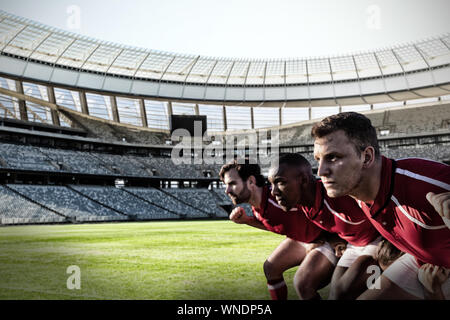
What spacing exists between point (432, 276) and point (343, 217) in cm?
107

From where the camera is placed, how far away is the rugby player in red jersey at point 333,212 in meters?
4.28

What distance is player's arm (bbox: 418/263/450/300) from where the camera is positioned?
341 cm

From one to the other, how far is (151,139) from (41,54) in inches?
813

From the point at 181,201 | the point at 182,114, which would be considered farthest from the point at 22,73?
the point at 181,201

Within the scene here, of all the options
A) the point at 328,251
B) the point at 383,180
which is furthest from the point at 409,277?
the point at 328,251

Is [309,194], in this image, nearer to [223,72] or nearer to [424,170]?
[424,170]

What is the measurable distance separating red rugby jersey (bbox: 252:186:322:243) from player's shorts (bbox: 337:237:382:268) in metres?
0.44

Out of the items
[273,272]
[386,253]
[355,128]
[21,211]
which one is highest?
[355,128]

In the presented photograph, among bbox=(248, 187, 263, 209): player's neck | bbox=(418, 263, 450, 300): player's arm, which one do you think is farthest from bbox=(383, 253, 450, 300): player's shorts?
bbox=(248, 187, 263, 209): player's neck

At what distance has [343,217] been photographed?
14.1ft

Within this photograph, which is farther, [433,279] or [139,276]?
[139,276]

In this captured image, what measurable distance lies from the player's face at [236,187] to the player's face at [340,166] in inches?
84.9

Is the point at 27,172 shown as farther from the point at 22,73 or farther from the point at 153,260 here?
the point at 153,260

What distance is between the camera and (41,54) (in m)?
45.2
